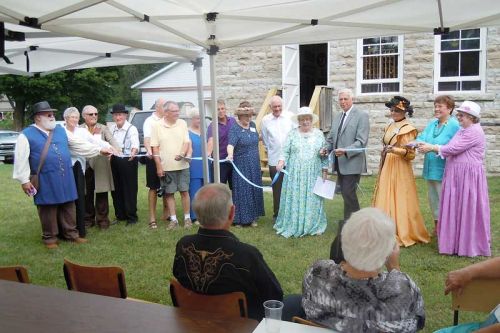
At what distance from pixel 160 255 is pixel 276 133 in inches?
103

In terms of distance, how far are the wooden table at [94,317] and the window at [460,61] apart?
10.7 meters

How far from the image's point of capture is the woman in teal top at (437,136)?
5.50 metres

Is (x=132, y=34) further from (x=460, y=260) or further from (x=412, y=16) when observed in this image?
(x=460, y=260)

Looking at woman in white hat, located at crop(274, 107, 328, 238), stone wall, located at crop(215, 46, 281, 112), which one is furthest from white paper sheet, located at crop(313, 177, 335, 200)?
stone wall, located at crop(215, 46, 281, 112)

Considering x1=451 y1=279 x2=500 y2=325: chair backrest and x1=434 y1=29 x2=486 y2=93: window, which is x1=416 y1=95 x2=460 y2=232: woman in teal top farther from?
x1=434 y1=29 x2=486 y2=93: window

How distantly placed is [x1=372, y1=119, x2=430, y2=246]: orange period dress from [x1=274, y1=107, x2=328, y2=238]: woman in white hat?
0.88 meters

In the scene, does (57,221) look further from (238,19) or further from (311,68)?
(311,68)

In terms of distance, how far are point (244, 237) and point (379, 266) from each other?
448 cm

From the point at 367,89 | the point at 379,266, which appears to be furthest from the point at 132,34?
the point at 367,89

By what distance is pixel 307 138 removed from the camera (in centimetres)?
649

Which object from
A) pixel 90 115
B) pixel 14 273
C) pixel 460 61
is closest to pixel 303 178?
pixel 90 115

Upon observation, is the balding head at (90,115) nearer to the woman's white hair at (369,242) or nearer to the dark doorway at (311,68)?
the woman's white hair at (369,242)

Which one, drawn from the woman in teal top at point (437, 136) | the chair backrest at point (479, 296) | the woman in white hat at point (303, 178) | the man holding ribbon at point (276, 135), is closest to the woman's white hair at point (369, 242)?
A: the chair backrest at point (479, 296)

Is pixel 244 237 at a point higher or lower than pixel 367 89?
lower
